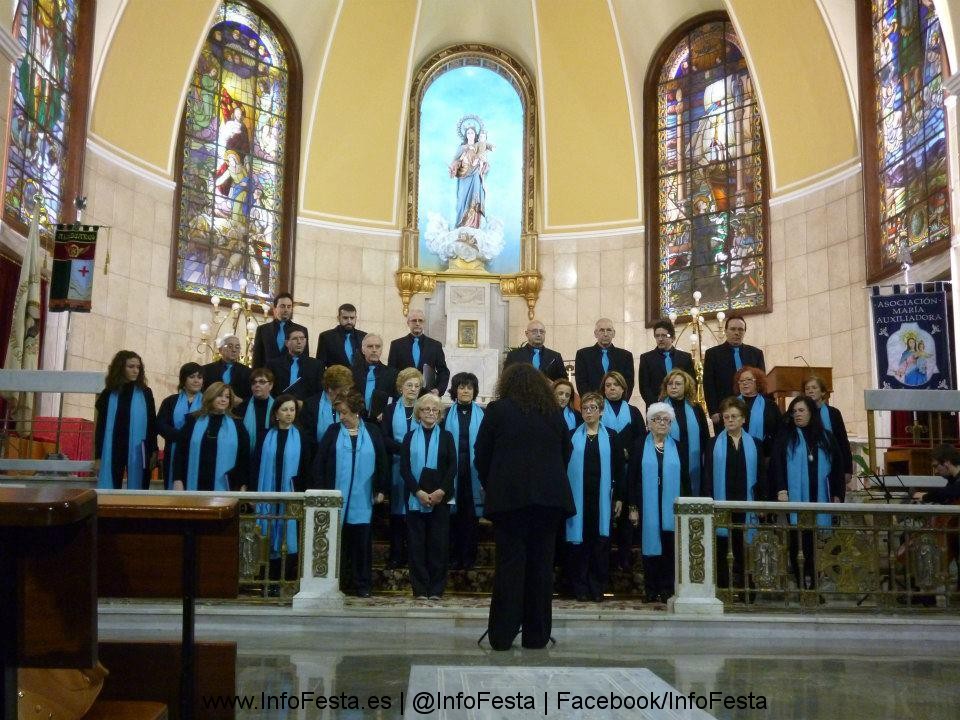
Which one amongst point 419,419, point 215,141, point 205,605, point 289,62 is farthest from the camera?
point 289,62

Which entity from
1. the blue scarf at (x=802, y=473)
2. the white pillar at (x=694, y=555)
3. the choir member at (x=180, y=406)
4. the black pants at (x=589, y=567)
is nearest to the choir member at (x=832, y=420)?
the blue scarf at (x=802, y=473)

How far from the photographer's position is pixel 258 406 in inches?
327

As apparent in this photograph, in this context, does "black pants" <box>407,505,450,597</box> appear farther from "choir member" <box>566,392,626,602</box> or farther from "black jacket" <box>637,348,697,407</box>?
"black jacket" <box>637,348,697,407</box>

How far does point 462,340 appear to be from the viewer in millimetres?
15336

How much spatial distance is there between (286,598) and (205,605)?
0.53 m

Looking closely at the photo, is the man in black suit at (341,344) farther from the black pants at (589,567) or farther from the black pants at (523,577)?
the black pants at (523,577)

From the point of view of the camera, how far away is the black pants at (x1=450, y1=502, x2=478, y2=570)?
7.88 m

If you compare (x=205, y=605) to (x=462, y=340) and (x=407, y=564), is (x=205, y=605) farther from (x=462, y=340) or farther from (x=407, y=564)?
(x=462, y=340)

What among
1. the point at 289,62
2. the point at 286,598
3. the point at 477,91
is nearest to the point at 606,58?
the point at 477,91

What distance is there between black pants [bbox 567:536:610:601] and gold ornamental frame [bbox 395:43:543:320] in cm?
852

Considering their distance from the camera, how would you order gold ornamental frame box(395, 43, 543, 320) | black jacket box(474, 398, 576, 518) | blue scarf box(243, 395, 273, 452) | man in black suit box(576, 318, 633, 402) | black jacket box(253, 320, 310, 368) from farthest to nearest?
gold ornamental frame box(395, 43, 543, 320)
black jacket box(253, 320, 310, 368)
man in black suit box(576, 318, 633, 402)
blue scarf box(243, 395, 273, 452)
black jacket box(474, 398, 576, 518)

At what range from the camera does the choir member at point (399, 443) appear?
782 cm

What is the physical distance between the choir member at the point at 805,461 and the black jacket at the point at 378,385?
10.3 feet

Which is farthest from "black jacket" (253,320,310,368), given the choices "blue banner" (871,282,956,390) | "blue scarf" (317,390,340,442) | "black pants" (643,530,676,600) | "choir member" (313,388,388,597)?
"blue banner" (871,282,956,390)
